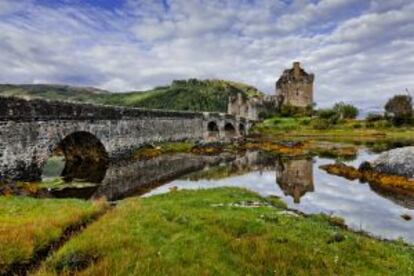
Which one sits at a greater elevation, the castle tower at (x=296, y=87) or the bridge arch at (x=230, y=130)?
the castle tower at (x=296, y=87)

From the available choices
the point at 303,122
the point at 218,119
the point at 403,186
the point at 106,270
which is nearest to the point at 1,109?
the point at 106,270

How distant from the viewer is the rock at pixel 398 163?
33562 mm

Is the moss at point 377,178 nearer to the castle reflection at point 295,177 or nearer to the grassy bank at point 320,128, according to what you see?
the castle reflection at point 295,177

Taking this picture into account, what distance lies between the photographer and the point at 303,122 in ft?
372

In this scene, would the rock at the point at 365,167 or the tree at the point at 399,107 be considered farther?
the tree at the point at 399,107

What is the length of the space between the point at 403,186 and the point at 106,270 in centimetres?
2712

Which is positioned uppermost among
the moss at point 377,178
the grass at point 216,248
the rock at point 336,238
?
the grass at point 216,248

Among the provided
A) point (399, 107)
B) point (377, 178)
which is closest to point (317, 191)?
point (377, 178)

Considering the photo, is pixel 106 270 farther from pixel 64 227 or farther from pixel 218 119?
pixel 218 119

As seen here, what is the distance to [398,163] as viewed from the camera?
3475cm

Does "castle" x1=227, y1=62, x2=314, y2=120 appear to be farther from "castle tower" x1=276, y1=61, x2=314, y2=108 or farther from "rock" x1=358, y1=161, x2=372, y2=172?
"rock" x1=358, y1=161, x2=372, y2=172

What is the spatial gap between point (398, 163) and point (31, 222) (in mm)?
30710

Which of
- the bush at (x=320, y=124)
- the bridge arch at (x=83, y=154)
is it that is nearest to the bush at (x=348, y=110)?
the bush at (x=320, y=124)

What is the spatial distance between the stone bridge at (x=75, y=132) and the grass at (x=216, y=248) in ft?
45.2
